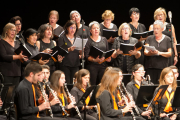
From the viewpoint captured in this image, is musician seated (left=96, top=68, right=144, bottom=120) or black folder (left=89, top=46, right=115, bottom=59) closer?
musician seated (left=96, top=68, right=144, bottom=120)

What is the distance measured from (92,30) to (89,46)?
35 centimetres

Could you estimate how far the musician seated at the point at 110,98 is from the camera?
443 centimetres

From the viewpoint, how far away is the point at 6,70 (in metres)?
5.69

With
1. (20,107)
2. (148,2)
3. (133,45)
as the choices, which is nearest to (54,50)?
(133,45)

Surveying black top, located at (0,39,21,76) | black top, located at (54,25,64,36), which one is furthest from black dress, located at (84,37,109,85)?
black top, located at (0,39,21,76)

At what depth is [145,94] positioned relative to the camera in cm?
472

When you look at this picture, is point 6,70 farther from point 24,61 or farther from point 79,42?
point 79,42

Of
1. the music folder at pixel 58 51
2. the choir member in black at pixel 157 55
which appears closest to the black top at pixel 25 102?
the music folder at pixel 58 51

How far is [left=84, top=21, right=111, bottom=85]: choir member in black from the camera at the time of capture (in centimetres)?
625

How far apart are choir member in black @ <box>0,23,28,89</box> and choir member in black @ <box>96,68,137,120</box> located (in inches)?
70.9

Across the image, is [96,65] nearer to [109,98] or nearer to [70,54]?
[70,54]

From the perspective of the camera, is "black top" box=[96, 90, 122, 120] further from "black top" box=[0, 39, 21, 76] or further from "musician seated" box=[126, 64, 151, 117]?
"black top" box=[0, 39, 21, 76]

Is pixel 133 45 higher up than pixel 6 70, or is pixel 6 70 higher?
pixel 133 45

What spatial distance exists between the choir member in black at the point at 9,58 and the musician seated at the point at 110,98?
180 cm
